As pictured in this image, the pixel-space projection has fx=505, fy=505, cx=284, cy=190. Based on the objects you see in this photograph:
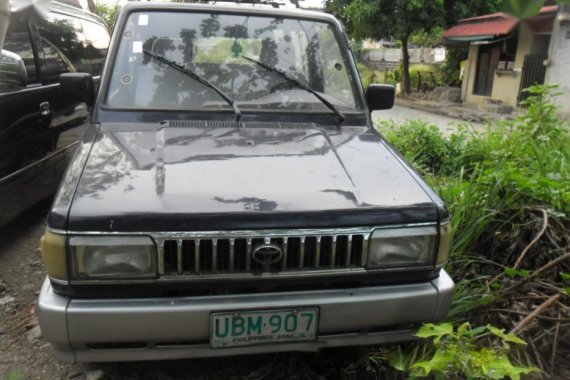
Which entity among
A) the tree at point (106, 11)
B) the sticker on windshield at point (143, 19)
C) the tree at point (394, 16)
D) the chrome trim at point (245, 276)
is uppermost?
the tree at point (394, 16)

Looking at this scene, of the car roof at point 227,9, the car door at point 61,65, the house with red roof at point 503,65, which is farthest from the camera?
the house with red roof at point 503,65

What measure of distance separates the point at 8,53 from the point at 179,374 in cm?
293

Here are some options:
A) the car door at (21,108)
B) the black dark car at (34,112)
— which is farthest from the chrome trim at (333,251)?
the car door at (21,108)

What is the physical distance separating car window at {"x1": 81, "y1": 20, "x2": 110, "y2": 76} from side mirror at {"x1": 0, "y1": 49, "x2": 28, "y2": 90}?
6.34 feet

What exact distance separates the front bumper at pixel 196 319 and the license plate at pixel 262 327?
0.10ft

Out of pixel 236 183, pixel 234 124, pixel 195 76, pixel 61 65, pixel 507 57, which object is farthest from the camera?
pixel 507 57

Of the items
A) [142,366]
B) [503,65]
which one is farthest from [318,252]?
[503,65]

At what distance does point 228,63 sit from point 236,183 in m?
1.29

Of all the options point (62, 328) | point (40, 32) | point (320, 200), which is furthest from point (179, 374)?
point (40, 32)

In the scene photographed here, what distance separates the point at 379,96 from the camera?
332cm

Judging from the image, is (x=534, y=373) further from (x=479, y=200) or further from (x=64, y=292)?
(x=64, y=292)

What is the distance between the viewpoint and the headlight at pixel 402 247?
82.3 inches

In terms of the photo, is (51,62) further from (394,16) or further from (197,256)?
(394,16)

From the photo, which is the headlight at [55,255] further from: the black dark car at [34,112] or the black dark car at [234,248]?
the black dark car at [34,112]
